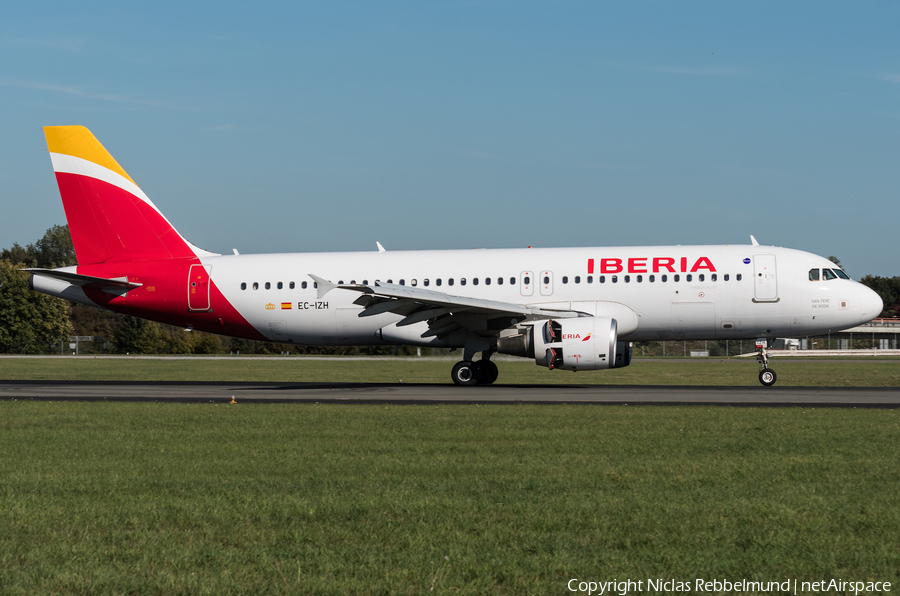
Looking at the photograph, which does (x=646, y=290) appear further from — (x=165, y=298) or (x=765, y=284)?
(x=165, y=298)

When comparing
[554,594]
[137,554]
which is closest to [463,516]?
[554,594]

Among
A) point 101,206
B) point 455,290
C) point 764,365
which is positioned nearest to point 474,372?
point 455,290

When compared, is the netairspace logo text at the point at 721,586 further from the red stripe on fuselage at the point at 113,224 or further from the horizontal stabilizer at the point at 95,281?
the red stripe on fuselage at the point at 113,224

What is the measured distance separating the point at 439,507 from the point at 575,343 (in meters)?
15.2

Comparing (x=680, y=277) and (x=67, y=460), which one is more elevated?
(x=680, y=277)

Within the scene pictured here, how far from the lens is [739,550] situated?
582 centimetres

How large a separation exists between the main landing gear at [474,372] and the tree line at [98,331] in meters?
32.7

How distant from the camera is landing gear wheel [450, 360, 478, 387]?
2500 cm

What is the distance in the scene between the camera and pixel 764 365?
24.2 metres

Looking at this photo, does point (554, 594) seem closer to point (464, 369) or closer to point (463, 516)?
point (463, 516)

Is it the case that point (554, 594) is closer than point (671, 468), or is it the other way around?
point (554, 594)

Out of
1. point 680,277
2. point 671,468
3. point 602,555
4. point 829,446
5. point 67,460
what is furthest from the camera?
point 680,277

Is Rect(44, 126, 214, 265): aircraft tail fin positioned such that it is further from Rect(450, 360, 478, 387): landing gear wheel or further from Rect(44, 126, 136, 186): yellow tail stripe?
Rect(450, 360, 478, 387): landing gear wheel

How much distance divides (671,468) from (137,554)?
5772 millimetres
